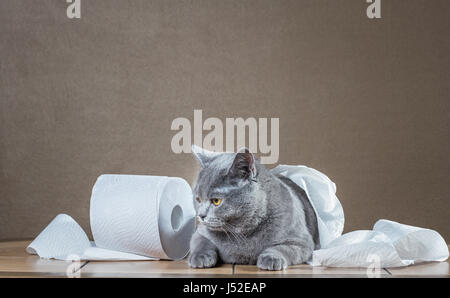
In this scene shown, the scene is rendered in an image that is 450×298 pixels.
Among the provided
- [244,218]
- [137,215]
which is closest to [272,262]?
[244,218]

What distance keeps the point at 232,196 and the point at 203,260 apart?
184 millimetres

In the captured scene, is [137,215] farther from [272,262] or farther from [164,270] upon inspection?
[272,262]

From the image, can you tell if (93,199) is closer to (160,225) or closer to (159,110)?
(160,225)

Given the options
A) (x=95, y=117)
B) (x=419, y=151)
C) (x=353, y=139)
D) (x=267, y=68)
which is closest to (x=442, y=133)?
(x=419, y=151)

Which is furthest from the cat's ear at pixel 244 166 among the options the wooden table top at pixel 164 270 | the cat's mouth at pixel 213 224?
the wooden table top at pixel 164 270

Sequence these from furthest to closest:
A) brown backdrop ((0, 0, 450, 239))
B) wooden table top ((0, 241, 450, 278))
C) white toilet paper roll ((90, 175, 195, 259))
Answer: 1. brown backdrop ((0, 0, 450, 239))
2. white toilet paper roll ((90, 175, 195, 259))
3. wooden table top ((0, 241, 450, 278))

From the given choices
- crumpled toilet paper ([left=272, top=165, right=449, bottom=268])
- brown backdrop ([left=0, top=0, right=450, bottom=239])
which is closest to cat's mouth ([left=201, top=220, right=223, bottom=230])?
crumpled toilet paper ([left=272, top=165, right=449, bottom=268])

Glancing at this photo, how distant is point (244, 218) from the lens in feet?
4.40

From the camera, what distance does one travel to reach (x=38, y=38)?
2299mm

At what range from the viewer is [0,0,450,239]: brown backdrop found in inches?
89.0

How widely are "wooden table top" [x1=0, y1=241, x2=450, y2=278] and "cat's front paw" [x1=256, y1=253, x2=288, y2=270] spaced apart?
0.05ft

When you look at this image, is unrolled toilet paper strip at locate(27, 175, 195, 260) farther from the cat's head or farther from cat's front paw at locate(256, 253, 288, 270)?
cat's front paw at locate(256, 253, 288, 270)

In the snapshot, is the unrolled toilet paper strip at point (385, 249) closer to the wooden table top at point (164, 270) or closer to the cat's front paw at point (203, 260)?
the wooden table top at point (164, 270)

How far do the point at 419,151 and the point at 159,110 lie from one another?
44.4 inches
